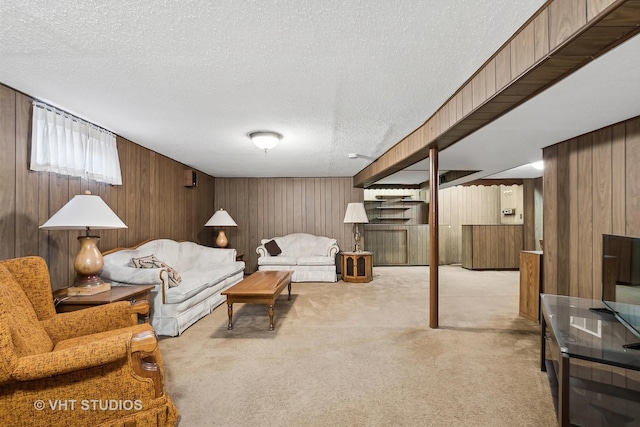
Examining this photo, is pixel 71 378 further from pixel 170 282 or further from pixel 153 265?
pixel 153 265

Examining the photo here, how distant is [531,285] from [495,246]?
408 centimetres

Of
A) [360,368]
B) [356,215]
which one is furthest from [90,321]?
[356,215]

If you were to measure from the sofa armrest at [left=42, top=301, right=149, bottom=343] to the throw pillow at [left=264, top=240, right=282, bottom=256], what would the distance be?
13.8 feet

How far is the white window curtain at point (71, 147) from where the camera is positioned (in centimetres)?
268

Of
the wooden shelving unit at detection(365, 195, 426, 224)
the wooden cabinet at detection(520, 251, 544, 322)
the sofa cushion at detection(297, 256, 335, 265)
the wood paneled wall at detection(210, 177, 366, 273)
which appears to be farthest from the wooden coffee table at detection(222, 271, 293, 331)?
the wooden shelving unit at detection(365, 195, 426, 224)

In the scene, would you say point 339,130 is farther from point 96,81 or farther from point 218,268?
point 218,268

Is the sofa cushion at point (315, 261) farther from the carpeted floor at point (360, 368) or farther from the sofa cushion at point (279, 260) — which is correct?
the carpeted floor at point (360, 368)

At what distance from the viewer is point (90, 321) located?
6.82 feet

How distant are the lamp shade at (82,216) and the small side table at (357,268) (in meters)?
4.26

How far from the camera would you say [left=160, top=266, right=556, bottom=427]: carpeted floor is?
6.31 feet

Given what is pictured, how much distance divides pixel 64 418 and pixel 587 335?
9.21 feet

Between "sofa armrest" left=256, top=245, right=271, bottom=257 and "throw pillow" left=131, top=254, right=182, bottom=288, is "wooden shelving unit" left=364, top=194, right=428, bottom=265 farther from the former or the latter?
"throw pillow" left=131, top=254, right=182, bottom=288

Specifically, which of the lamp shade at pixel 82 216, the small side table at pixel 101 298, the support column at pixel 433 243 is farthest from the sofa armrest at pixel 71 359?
the support column at pixel 433 243

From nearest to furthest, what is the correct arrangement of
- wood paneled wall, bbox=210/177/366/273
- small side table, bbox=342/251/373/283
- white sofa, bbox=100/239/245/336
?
white sofa, bbox=100/239/245/336 → small side table, bbox=342/251/373/283 → wood paneled wall, bbox=210/177/366/273
